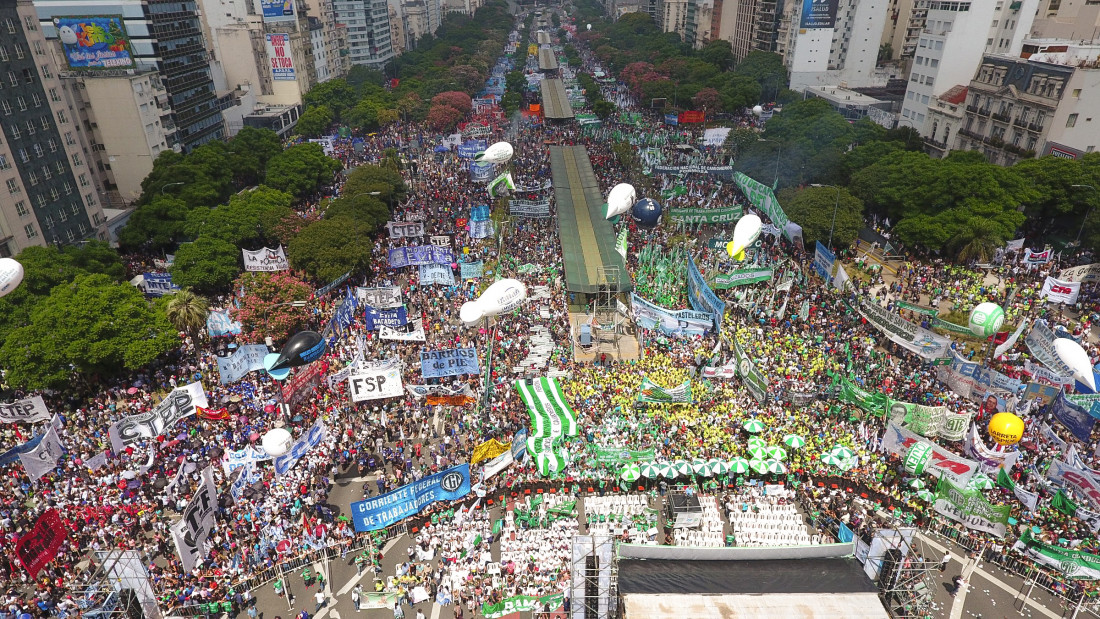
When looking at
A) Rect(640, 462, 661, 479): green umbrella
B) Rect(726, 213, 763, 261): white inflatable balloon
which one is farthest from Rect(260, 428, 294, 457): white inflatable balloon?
Rect(726, 213, 763, 261): white inflatable balloon

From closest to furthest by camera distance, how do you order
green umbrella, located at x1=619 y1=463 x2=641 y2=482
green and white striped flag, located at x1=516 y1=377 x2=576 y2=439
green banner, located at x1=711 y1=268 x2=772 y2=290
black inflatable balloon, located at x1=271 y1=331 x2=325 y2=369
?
1. green umbrella, located at x1=619 y1=463 x2=641 y2=482
2. green and white striped flag, located at x1=516 y1=377 x2=576 y2=439
3. black inflatable balloon, located at x1=271 y1=331 x2=325 y2=369
4. green banner, located at x1=711 y1=268 x2=772 y2=290

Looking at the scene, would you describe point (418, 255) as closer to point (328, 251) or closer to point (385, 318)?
point (328, 251)

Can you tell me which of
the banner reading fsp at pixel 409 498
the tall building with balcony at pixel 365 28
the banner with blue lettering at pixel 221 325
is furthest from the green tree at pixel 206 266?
the tall building with balcony at pixel 365 28

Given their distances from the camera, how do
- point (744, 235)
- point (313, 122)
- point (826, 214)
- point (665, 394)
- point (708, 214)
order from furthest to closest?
point (313, 122)
point (708, 214)
point (826, 214)
point (744, 235)
point (665, 394)

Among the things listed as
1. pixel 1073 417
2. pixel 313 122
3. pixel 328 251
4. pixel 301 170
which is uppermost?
pixel 301 170

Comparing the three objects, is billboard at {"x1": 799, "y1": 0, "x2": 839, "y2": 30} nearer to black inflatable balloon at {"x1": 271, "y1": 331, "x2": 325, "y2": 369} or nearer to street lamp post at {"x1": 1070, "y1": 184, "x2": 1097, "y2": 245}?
street lamp post at {"x1": 1070, "y1": 184, "x2": 1097, "y2": 245}

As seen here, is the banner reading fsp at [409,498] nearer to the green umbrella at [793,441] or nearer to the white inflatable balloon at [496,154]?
the green umbrella at [793,441]

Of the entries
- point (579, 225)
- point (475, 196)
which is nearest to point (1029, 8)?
point (579, 225)

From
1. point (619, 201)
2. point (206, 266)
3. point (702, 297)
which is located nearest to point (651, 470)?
point (702, 297)
